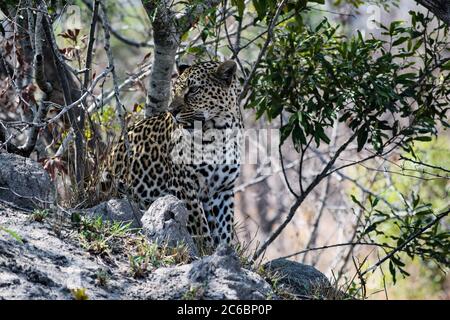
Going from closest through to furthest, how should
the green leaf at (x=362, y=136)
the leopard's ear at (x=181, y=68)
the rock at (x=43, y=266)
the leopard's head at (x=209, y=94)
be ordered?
the rock at (x=43, y=266)
the green leaf at (x=362, y=136)
the leopard's head at (x=209, y=94)
the leopard's ear at (x=181, y=68)

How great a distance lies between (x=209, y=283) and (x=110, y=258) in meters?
0.95

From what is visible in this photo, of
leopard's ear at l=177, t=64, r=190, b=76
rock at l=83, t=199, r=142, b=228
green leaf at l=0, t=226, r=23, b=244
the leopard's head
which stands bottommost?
green leaf at l=0, t=226, r=23, b=244

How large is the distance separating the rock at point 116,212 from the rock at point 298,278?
3.94ft

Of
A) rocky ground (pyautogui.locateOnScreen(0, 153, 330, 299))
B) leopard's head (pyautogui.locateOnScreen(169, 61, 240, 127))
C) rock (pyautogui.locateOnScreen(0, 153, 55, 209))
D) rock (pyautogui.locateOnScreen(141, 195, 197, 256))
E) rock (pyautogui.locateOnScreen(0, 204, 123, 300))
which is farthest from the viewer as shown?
leopard's head (pyautogui.locateOnScreen(169, 61, 240, 127))

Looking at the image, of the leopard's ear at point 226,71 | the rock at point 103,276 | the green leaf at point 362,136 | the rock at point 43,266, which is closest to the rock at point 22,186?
the rock at point 43,266

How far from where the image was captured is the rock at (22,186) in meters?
6.85

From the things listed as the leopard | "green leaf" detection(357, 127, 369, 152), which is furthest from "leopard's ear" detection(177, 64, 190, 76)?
"green leaf" detection(357, 127, 369, 152)

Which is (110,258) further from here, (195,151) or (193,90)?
(193,90)

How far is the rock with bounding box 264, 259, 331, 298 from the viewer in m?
6.57

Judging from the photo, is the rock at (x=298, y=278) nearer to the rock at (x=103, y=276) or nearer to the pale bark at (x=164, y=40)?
the rock at (x=103, y=276)

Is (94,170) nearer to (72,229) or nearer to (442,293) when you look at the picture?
(72,229)

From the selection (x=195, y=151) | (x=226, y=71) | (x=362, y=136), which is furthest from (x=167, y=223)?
(x=226, y=71)

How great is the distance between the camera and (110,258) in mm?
6207

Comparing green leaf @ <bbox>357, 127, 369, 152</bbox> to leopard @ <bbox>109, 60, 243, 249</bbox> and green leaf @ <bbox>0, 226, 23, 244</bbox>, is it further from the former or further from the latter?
green leaf @ <bbox>0, 226, 23, 244</bbox>
